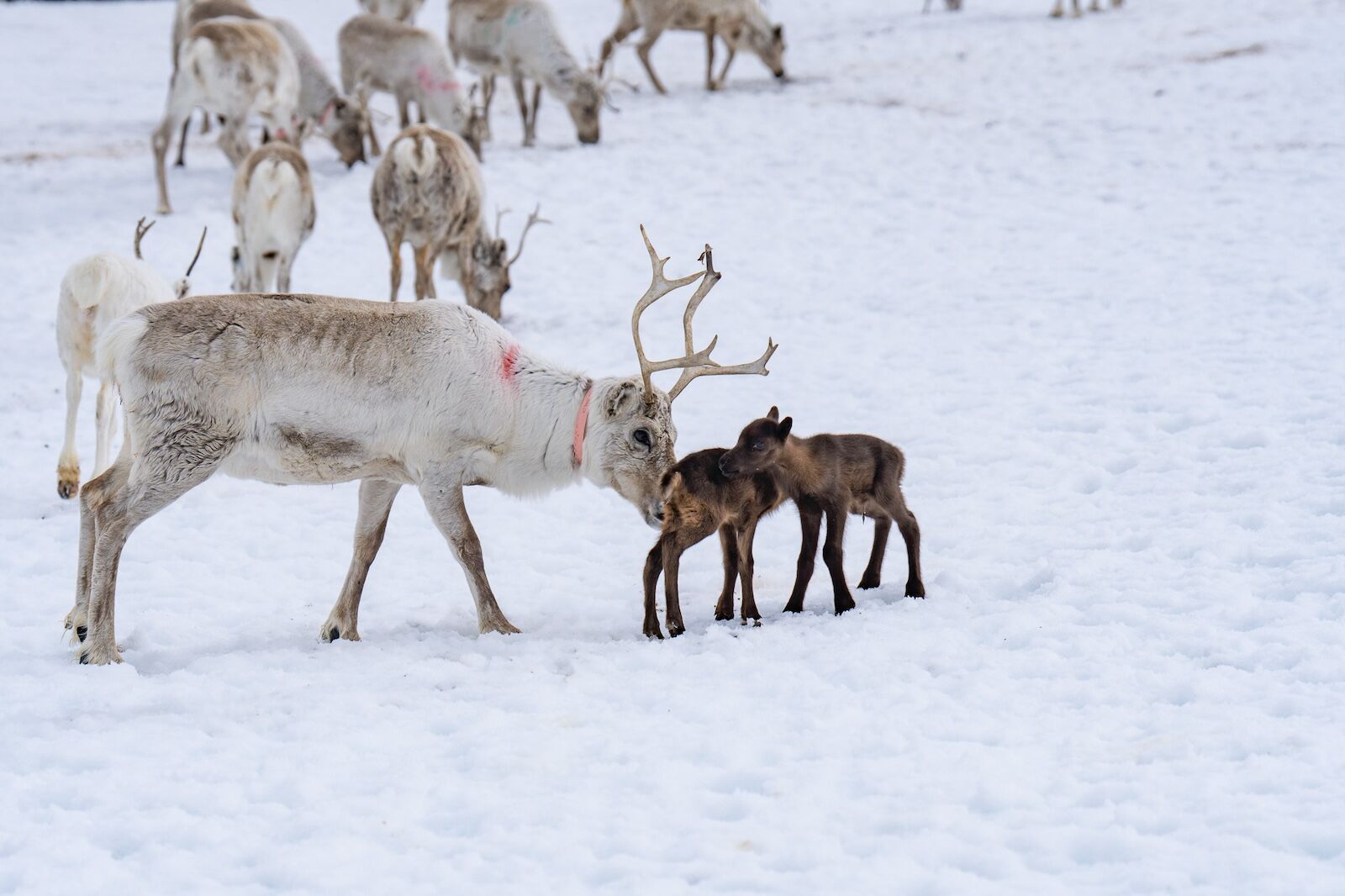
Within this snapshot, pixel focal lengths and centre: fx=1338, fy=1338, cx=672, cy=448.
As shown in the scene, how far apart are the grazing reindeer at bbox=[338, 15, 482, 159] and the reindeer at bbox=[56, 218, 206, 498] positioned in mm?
8064

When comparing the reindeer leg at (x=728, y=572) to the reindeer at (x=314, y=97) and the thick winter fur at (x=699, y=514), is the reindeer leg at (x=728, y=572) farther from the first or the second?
the reindeer at (x=314, y=97)

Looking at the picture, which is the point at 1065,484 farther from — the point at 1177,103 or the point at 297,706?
the point at 1177,103

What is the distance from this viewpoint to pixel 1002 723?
4.04 meters

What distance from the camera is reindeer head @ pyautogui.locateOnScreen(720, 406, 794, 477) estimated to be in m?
5.08

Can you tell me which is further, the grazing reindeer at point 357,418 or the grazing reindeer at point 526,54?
the grazing reindeer at point 526,54

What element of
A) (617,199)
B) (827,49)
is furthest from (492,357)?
(827,49)

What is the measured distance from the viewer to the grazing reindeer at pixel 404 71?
587 inches

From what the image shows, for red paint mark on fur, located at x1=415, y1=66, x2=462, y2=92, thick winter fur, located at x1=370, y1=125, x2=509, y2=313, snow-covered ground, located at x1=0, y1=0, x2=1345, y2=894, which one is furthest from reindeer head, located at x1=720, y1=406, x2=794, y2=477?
red paint mark on fur, located at x1=415, y1=66, x2=462, y2=92

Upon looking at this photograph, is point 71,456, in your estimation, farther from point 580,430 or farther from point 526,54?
point 526,54

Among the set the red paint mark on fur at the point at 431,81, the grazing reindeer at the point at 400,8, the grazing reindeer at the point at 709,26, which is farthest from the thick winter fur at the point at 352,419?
the grazing reindeer at the point at 400,8

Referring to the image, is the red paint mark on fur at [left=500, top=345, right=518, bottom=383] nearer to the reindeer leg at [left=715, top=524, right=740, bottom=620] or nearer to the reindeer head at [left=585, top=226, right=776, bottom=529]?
the reindeer head at [left=585, top=226, right=776, bottom=529]

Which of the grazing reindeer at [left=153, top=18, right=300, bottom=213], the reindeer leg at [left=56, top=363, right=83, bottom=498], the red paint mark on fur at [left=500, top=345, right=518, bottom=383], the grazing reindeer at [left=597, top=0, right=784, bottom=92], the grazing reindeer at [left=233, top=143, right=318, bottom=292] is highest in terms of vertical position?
the grazing reindeer at [left=597, top=0, right=784, bottom=92]

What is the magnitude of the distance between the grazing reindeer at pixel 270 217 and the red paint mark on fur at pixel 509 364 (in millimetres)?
4934

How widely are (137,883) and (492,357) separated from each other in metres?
2.61
